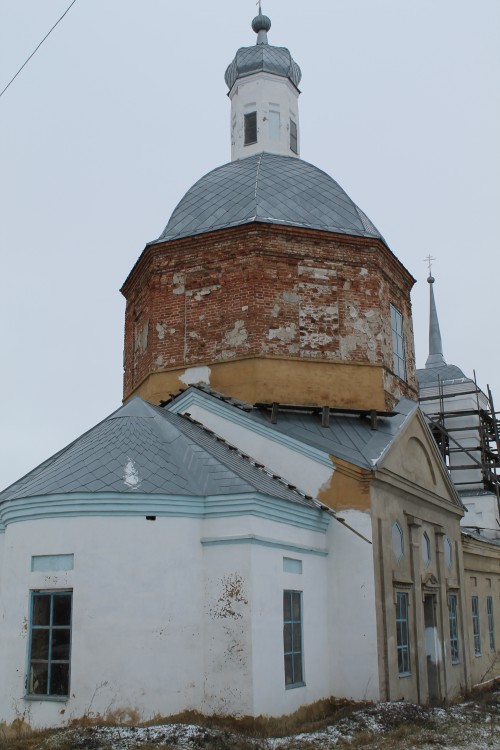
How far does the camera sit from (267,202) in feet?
46.3

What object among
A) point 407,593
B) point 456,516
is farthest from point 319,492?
point 456,516

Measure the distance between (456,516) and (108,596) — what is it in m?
8.39

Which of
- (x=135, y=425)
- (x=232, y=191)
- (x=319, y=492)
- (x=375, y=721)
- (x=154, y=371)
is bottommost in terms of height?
(x=375, y=721)

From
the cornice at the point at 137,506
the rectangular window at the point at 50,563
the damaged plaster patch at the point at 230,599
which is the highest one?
the cornice at the point at 137,506

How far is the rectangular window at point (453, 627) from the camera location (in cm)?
1382

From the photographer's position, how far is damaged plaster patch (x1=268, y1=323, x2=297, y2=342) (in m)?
13.0

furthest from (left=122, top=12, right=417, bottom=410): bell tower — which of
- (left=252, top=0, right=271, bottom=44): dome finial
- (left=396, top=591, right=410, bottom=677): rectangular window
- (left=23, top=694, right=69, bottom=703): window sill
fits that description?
(left=23, top=694, right=69, bottom=703): window sill

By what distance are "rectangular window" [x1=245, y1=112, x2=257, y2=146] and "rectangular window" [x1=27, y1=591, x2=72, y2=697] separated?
37.7 feet

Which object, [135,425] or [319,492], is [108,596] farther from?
[319,492]

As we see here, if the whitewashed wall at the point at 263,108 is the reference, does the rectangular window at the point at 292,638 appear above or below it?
below

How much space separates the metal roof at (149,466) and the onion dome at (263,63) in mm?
9701

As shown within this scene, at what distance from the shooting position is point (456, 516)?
49.1 feet

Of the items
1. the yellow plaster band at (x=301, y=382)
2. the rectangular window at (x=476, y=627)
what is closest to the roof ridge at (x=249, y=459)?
the yellow plaster band at (x=301, y=382)

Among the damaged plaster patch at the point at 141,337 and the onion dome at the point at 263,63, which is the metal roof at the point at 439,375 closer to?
the onion dome at the point at 263,63
